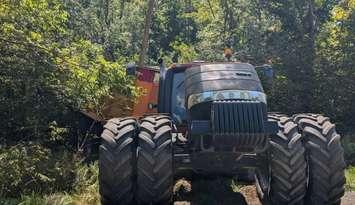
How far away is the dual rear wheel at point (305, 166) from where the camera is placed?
295 inches

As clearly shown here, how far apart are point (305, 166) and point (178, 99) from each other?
263 centimetres

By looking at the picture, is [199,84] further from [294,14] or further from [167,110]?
[294,14]

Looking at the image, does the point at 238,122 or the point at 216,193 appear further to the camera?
the point at 216,193

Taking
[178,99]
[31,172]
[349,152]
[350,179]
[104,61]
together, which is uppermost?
[104,61]

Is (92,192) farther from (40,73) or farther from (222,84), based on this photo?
(222,84)

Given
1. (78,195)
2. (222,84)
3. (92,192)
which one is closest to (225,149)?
(222,84)

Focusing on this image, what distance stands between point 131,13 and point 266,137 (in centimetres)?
3119

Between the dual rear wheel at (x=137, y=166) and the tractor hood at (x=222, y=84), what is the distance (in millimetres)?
689

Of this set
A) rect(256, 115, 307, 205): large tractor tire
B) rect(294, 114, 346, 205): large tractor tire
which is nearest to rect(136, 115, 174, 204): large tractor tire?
rect(256, 115, 307, 205): large tractor tire

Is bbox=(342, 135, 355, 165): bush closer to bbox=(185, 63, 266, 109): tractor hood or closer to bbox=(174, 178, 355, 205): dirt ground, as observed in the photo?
bbox=(174, 178, 355, 205): dirt ground

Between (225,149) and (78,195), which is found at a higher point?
(225,149)

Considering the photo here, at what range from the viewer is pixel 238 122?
24.3ft

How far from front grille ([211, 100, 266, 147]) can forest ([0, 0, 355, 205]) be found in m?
2.52

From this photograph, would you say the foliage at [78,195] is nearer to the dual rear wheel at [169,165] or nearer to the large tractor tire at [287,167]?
the dual rear wheel at [169,165]
